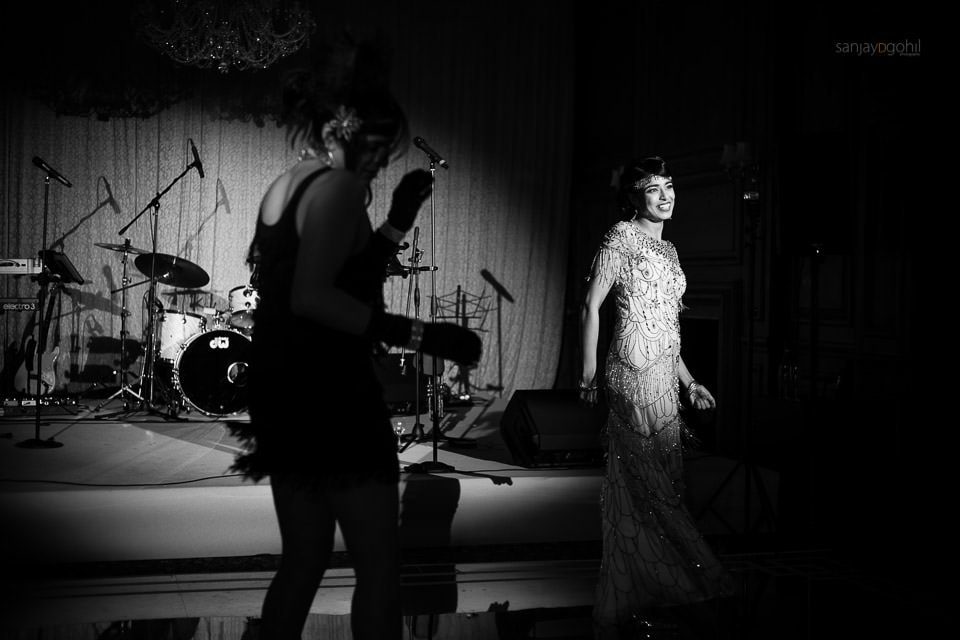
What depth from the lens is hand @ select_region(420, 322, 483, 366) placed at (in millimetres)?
1760

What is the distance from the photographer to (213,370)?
21.8 ft

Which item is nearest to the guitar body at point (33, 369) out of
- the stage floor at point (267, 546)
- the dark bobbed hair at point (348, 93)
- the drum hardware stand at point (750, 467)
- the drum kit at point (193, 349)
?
the drum kit at point (193, 349)

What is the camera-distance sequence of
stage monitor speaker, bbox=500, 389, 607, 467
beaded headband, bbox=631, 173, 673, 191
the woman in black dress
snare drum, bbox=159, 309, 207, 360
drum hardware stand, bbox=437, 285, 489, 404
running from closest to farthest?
the woman in black dress, beaded headband, bbox=631, 173, 673, 191, stage monitor speaker, bbox=500, 389, 607, 467, snare drum, bbox=159, 309, 207, 360, drum hardware stand, bbox=437, 285, 489, 404

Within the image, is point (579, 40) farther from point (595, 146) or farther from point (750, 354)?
point (750, 354)

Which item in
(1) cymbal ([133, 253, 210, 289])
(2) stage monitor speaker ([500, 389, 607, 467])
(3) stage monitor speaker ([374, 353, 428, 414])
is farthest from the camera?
(3) stage monitor speaker ([374, 353, 428, 414])

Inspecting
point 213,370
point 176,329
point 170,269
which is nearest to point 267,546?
point 213,370

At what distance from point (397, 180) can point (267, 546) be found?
5.32m

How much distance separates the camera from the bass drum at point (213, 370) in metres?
6.61

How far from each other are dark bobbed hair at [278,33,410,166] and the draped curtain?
21.3 ft

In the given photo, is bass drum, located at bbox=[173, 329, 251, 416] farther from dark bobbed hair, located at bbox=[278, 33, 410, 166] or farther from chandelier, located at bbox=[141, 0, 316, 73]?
dark bobbed hair, located at bbox=[278, 33, 410, 166]

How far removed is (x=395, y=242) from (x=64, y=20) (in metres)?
7.19

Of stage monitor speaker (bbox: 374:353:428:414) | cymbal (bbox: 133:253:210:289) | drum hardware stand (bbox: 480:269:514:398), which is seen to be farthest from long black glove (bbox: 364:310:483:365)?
drum hardware stand (bbox: 480:269:514:398)

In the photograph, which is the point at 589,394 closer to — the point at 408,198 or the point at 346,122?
the point at 408,198

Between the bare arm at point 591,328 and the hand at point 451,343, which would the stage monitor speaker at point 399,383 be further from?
the hand at point 451,343
